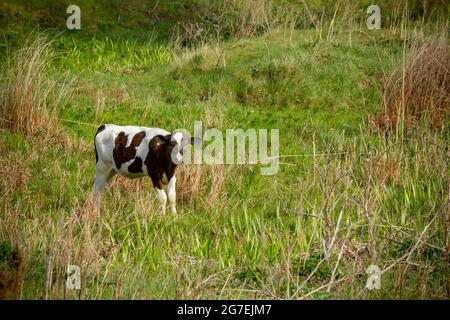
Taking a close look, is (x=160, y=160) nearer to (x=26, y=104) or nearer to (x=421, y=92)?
(x=26, y=104)

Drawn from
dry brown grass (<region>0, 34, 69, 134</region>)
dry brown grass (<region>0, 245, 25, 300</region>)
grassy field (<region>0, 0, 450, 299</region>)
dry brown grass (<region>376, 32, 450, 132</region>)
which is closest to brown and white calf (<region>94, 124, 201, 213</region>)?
grassy field (<region>0, 0, 450, 299</region>)

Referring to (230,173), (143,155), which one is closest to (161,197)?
(143,155)

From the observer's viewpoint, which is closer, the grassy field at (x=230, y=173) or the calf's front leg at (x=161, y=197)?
the grassy field at (x=230, y=173)

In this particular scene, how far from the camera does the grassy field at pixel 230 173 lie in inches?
261

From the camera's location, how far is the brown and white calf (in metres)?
8.91

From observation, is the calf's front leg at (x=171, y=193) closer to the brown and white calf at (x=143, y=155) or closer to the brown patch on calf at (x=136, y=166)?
the brown and white calf at (x=143, y=155)

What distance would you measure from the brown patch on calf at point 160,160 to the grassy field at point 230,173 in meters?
0.26

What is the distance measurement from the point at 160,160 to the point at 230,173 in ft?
4.21

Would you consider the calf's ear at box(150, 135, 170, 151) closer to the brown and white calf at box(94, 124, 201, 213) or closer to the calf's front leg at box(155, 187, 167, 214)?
the brown and white calf at box(94, 124, 201, 213)

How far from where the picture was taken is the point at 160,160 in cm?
897

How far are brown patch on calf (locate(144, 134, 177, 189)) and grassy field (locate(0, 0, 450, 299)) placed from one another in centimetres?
26

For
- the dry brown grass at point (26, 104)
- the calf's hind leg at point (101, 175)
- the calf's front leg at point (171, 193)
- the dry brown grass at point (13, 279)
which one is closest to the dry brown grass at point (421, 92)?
the calf's front leg at point (171, 193)

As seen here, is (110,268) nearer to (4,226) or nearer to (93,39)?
(4,226)

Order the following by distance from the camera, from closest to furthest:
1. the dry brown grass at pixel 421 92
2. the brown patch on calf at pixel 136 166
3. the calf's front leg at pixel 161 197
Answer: the calf's front leg at pixel 161 197 → the brown patch on calf at pixel 136 166 → the dry brown grass at pixel 421 92
